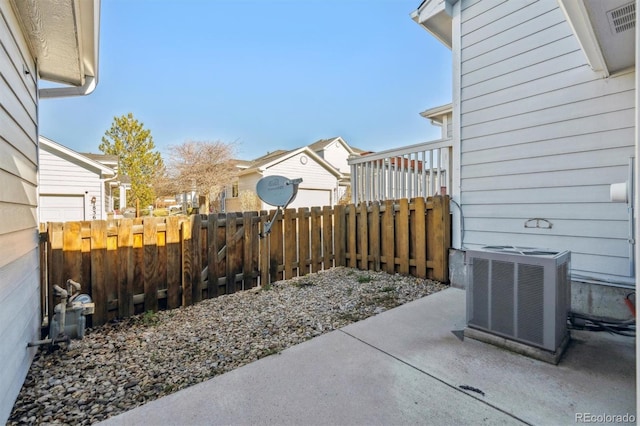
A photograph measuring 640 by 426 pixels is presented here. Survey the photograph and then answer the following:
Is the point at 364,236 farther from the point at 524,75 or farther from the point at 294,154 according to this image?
the point at 294,154

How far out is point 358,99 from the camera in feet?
49.0

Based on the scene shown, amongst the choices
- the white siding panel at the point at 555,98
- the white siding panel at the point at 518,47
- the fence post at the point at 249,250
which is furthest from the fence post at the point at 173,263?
the white siding panel at the point at 518,47

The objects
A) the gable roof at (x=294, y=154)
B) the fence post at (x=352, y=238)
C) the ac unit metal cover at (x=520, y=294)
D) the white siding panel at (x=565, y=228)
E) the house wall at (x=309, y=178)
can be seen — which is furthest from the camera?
the house wall at (x=309, y=178)

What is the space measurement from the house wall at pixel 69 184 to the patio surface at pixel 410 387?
11.7 m

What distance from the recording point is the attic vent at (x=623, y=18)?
1.98 meters

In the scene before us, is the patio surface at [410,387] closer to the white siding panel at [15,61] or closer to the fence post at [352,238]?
the white siding panel at [15,61]

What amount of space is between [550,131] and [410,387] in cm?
317

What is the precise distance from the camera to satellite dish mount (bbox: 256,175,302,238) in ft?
14.6

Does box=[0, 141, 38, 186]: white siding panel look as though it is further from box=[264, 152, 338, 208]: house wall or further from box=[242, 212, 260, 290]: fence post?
box=[264, 152, 338, 208]: house wall

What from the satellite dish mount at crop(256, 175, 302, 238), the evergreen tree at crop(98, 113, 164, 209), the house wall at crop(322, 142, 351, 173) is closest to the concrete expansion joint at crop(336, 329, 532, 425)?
the satellite dish mount at crop(256, 175, 302, 238)

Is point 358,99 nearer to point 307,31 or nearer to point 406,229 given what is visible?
point 307,31

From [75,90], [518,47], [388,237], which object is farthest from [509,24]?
[75,90]

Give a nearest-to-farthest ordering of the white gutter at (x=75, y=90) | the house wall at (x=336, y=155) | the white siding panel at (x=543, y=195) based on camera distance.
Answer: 1. the white siding panel at (x=543, y=195)
2. the white gutter at (x=75, y=90)
3. the house wall at (x=336, y=155)

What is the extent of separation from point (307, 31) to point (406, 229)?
6.55m
